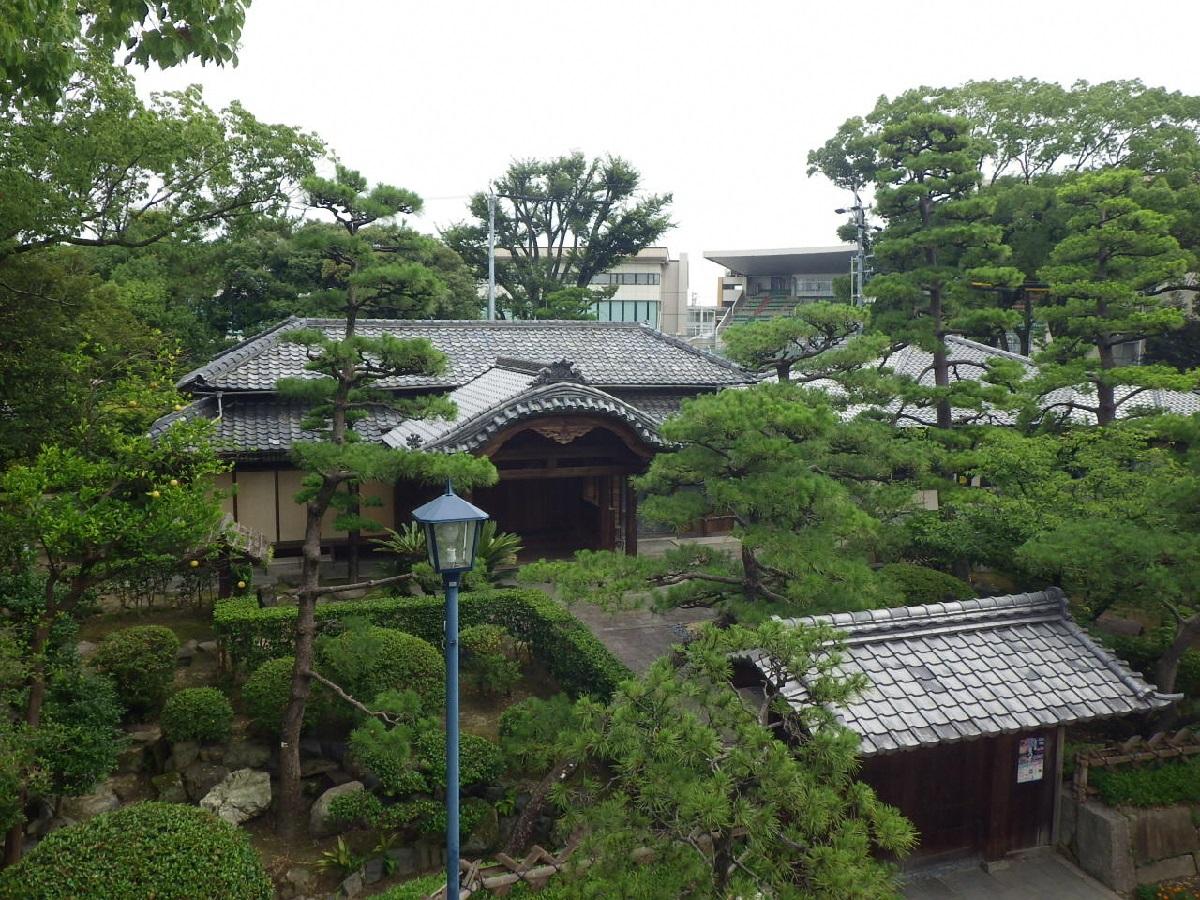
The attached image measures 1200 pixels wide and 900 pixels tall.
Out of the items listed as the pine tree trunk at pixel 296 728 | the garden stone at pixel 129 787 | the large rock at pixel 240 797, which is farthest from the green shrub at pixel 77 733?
the pine tree trunk at pixel 296 728

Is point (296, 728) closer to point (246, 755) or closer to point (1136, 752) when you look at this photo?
point (246, 755)

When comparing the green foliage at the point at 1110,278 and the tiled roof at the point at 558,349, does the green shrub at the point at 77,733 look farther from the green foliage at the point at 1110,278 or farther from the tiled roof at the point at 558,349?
the green foliage at the point at 1110,278

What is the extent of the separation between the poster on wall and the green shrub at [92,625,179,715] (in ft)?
37.1

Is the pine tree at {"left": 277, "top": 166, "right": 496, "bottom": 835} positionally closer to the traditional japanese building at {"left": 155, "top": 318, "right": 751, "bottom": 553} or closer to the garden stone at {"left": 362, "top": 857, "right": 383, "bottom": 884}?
the garden stone at {"left": 362, "top": 857, "right": 383, "bottom": 884}

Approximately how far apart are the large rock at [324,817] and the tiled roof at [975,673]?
5.57 metres

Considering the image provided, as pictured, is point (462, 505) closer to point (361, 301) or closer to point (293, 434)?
point (361, 301)

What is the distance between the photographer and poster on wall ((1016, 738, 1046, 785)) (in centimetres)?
1027

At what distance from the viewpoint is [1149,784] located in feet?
35.4

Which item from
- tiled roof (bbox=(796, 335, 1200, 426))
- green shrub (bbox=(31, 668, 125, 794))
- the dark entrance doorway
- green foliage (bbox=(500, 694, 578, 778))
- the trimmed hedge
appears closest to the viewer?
green shrub (bbox=(31, 668, 125, 794))

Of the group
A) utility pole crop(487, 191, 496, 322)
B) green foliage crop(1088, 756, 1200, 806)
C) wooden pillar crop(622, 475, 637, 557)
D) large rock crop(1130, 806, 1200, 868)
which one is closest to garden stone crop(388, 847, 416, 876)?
green foliage crop(1088, 756, 1200, 806)

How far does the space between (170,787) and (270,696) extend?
154cm

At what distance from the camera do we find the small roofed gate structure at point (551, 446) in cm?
1769

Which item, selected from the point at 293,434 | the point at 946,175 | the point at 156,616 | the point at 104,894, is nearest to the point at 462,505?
the point at 104,894

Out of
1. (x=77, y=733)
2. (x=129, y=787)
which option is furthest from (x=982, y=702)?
(x=129, y=787)
